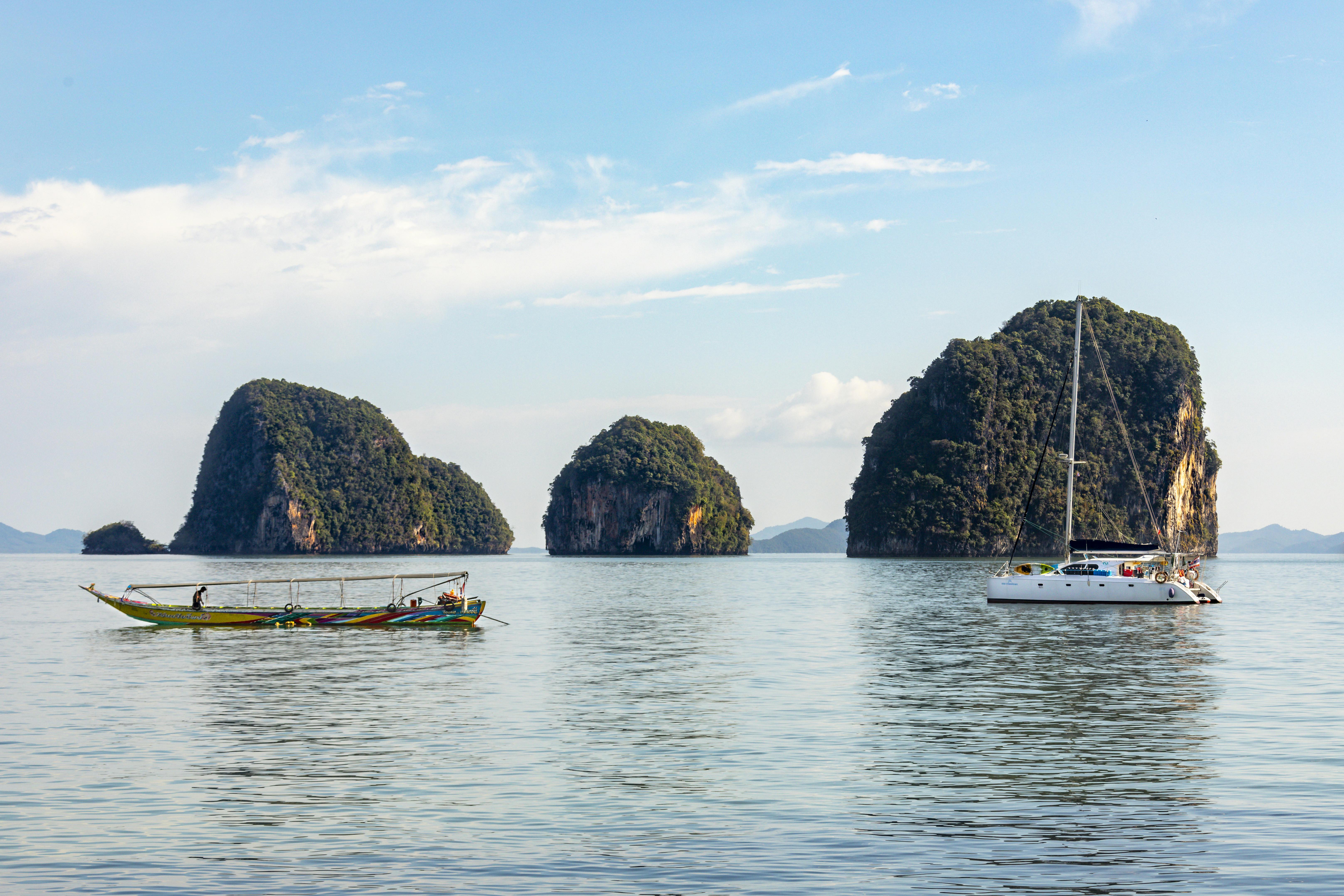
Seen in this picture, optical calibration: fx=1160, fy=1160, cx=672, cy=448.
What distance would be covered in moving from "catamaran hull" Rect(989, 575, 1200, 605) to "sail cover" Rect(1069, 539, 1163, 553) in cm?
245

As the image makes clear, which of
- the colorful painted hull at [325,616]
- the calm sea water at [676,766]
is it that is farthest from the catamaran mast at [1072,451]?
the colorful painted hull at [325,616]

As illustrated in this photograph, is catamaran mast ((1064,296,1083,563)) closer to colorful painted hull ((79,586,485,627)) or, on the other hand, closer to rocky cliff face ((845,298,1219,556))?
colorful painted hull ((79,586,485,627))

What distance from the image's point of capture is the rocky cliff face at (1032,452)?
581 ft

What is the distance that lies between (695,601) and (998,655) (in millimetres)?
34802

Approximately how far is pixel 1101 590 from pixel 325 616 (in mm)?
38007

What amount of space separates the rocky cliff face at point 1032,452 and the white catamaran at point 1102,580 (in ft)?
357

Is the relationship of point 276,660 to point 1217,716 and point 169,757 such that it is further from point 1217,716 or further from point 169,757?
point 1217,716

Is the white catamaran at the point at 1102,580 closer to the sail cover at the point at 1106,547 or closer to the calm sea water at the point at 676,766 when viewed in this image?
the sail cover at the point at 1106,547

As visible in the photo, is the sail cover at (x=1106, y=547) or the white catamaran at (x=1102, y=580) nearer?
the white catamaran at (x=1102, y=580)

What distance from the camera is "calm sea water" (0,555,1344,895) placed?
494 inches

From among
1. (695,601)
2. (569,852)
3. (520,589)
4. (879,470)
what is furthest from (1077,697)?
(879,470)

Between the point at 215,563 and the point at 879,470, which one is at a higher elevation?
the point at 879,470

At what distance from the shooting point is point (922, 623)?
49.6m

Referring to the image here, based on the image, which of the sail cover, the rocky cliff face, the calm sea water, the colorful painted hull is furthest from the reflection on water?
the rocky cliff face
